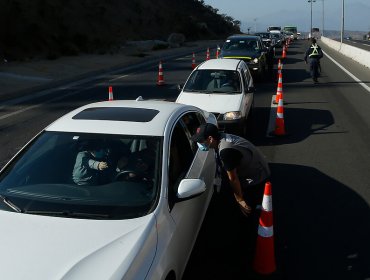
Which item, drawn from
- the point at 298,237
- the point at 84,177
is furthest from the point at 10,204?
the point at 298,237

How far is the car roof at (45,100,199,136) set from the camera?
4254 millimetres

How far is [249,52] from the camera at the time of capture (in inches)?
763

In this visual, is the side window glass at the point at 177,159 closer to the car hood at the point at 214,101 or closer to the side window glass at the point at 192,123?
the side window glass at the point at 192,123

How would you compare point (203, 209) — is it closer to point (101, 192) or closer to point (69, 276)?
point (101, 192)

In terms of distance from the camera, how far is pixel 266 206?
4.52 m

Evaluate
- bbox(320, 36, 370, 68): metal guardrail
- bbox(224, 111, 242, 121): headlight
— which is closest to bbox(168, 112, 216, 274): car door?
bbox(224, 111, 242, 121): headlight

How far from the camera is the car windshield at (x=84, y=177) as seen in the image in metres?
3.64

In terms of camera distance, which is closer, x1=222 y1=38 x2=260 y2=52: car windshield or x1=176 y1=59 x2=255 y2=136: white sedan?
x1=176 y1=59 x2=255 y2=136: white sedan

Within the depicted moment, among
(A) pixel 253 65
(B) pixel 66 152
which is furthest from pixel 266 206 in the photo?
(A) pixel 253 65

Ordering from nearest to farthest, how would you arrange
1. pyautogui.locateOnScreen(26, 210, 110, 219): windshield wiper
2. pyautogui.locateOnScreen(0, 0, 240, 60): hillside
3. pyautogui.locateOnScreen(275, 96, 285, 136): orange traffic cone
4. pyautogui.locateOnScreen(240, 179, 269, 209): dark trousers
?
pyautogui.locateOnScreen(26, 210, 110, 219): windshield wiper, pyautogui.locateOnScreen(240, 179, 269, 209): dark trousers, pyautogui.locateOnScreen(275, 96, 285, 136): orange traffic cone, pyautogui.locateOnScreen(0, 0, 240, 60): hillside

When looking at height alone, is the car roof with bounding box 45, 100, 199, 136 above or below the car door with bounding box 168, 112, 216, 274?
above

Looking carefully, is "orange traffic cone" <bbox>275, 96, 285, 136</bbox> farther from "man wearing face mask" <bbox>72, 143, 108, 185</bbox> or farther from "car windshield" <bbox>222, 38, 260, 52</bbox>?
"car windshield" <bbox>222, 38, 260, 52</bbox>

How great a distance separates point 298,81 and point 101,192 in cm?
1733

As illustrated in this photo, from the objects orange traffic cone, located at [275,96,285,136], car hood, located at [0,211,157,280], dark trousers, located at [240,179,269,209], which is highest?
car hood, located at [0,211,157,280]
